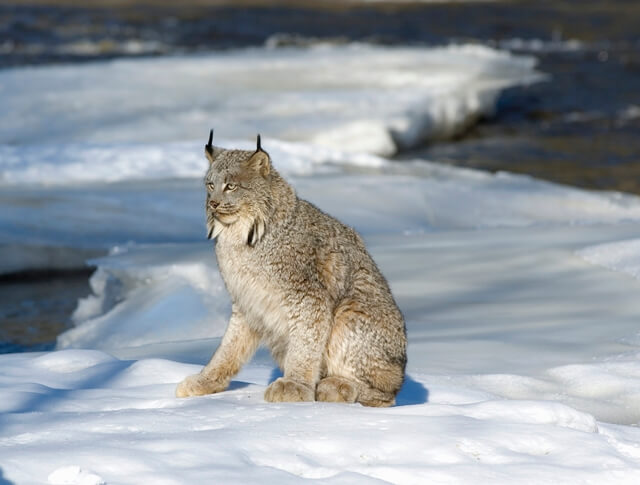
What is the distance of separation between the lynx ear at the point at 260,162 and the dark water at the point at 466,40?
125 inches

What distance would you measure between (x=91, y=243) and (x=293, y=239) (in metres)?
4.27

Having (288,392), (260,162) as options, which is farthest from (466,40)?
(288,392)

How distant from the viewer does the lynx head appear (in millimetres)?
3570

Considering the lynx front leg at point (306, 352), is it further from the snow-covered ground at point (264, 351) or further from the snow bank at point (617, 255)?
the snow bank at point (617, 255)

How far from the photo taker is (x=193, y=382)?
145 inches

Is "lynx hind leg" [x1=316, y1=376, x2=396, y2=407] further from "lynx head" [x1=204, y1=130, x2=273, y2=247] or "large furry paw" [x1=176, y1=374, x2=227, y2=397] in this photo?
"lynx head" [x1=204, y1=130, x2=273, y2=247]

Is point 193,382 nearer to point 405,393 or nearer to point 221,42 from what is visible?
point 405,393

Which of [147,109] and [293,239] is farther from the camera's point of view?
[147,109]

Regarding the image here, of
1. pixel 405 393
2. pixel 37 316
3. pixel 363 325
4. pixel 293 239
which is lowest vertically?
pixel 37 316

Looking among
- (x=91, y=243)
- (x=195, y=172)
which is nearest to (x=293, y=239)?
(x=91, y=243)

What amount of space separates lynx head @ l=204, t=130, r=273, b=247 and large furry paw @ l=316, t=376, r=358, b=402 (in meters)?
0.53

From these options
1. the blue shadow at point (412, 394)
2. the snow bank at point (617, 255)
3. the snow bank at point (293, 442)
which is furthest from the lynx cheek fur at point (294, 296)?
the snow bank at point (617, 255)

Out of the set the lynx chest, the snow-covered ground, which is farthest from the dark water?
the lynx chest

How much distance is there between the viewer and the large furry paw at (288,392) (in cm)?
344
